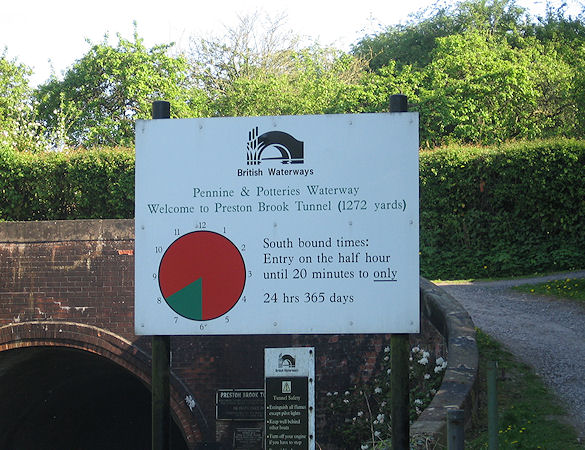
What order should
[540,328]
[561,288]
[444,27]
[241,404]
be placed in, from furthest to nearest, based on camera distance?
[444,27]
[561,288]
[241,404]
[540,328]

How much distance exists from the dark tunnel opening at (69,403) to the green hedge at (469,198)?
336 centimetres

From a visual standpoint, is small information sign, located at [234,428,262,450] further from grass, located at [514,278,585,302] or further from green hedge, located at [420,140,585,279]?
green hedge, located at [420,140,585,279]

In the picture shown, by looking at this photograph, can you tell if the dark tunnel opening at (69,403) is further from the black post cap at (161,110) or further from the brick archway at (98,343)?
the black post cap at (161,110)

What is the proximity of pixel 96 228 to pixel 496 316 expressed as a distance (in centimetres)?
634

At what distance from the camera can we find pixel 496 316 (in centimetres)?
1170

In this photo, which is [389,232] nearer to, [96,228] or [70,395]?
[96,228]

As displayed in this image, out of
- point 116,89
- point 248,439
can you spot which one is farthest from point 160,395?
point 116,89

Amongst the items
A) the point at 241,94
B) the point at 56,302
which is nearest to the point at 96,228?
the point at 56,302

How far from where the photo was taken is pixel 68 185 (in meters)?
15.8

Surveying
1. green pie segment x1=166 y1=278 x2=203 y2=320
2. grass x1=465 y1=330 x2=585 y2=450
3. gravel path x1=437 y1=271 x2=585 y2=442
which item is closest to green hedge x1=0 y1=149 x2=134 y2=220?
gravel path x1=437 y1=271 x2=585 y2=442

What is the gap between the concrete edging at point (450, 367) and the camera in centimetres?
630

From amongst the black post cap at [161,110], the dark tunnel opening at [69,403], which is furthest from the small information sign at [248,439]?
the black post cap at [161,110]

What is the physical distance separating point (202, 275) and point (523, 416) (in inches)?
158

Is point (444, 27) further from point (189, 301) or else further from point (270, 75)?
point (189, 301)
